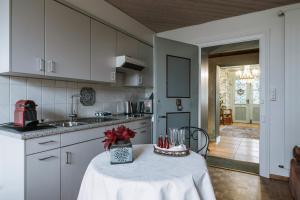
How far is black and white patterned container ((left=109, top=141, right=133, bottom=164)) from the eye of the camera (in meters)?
1.23

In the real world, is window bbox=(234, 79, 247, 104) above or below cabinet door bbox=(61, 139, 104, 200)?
above

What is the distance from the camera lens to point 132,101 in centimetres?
368

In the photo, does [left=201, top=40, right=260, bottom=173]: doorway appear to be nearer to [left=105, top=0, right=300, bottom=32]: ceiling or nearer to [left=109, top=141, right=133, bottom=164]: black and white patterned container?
[left=105, top=0, right=300, bottom=32]: ceiling

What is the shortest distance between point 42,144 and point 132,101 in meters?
2.15

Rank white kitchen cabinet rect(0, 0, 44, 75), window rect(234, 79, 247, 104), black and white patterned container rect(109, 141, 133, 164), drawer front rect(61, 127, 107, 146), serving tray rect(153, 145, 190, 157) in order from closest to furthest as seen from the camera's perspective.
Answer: black and white patterned container rect(109, 141, 133, 164), serving tray rect(153, 145, 190, 157), white kitchen cabinet rect(0, 0, 44, 75), drawer front rect(61, 127, 107, 146), window rect(234, 79, 247, 104)

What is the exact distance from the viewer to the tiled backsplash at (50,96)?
1.93m

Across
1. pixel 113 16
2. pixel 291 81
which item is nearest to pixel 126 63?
pixel 113 16

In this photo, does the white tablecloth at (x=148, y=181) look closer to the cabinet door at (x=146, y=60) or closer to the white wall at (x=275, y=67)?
the white wall at (x=275, y=67)

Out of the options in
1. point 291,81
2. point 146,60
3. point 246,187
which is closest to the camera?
point 246,187

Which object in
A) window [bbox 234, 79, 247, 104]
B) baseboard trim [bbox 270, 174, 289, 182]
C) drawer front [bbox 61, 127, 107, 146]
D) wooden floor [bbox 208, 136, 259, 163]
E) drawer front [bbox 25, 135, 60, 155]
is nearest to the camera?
drawer front [bbox 25, 135, 60, 155]

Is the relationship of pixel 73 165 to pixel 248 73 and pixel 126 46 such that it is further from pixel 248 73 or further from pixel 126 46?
pixel 248 73

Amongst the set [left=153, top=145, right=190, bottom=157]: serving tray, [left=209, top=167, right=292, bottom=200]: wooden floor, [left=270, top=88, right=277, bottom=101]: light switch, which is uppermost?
[left=270, top=88, right=277, bottom=101]: light switch

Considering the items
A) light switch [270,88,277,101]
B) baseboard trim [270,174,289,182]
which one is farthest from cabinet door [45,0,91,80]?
baseboard trim [270,174,289,182]

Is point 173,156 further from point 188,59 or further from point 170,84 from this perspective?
point 188,59
